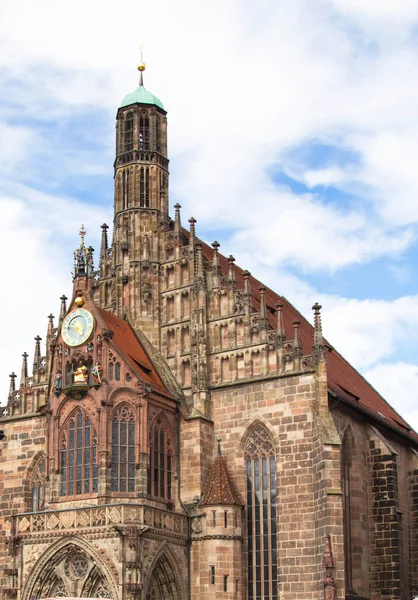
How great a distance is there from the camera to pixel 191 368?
44031 millimetres

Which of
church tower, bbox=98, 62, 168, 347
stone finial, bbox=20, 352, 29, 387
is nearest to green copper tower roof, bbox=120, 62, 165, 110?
church tower, bbox=98, 62, 168, 347

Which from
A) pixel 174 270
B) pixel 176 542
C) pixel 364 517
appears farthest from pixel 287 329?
pixel 176 542

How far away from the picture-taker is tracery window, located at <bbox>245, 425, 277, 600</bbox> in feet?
134

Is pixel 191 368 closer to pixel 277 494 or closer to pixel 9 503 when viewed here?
pixel 277 494

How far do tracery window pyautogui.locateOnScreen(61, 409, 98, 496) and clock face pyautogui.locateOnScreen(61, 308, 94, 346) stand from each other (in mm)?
2934

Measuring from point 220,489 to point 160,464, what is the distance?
2.61 m

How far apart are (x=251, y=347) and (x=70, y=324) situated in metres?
7.56

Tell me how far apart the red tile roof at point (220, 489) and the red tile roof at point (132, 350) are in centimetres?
358

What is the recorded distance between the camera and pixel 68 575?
40.1 metres

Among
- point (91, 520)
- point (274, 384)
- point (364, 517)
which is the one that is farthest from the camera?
point (364, 517)

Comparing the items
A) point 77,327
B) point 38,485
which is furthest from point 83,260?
point 38,485

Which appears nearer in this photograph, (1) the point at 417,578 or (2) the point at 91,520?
(2) the point at 91,520

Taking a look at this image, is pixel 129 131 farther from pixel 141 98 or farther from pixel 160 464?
pixel 160 464

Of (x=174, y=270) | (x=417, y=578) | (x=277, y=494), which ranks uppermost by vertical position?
(x=174, y=270)
